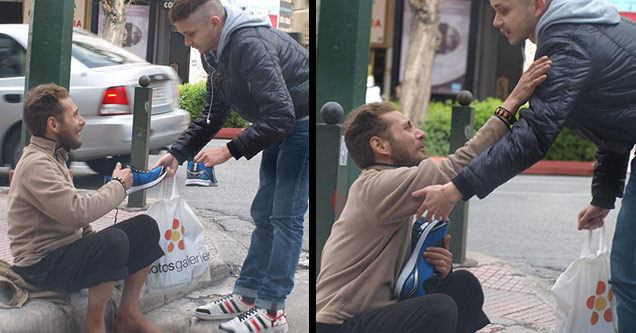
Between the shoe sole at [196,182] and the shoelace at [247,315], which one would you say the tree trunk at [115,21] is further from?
the shoelace at [247,315]

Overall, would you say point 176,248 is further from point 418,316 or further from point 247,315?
point 418,316

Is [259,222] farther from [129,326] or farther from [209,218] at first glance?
[129,326]

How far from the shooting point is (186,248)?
313 centimetres

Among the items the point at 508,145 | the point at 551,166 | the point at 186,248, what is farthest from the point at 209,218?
the point at 551,166

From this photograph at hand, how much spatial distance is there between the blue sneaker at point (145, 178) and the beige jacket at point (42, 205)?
151 millimetres

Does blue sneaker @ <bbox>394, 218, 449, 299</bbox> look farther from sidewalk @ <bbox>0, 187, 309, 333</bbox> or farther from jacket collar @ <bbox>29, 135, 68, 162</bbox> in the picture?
jacket collar @ <bbox>29, 135, 68, 162</bbox>

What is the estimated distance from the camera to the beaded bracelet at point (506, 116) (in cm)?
277

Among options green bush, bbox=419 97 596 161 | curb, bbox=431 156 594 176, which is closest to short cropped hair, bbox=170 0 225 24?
green bush, bbox=419 97 596 161

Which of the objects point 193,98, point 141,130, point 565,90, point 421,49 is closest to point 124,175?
point 141,130

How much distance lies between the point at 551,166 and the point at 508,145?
15.2 feet

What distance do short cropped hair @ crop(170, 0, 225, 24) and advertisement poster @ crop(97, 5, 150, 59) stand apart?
0.10 metres

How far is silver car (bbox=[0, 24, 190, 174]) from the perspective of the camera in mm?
2924

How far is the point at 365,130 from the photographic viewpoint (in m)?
2.97

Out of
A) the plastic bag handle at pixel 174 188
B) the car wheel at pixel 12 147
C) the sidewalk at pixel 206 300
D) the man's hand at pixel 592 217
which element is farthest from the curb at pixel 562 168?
the car wheel at pixel 12 147
